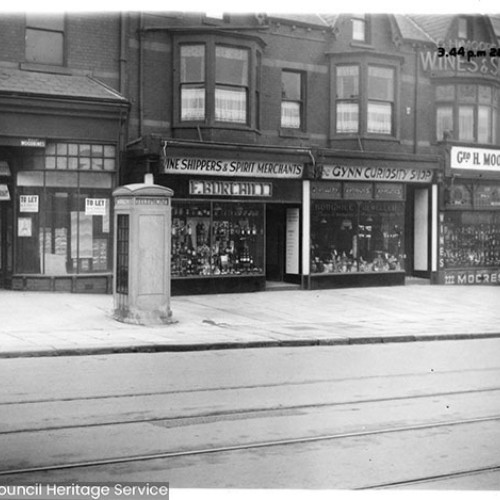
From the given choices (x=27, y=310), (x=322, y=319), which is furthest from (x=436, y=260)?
(x=27, y=310)

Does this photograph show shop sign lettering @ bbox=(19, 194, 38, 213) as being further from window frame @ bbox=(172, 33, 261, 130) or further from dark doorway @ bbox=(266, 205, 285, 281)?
dark doorway @ bbox=(266, 205, 285, 281)

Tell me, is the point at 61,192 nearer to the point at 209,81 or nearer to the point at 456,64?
the point at 209,81

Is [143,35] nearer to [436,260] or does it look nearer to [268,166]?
[268,166]

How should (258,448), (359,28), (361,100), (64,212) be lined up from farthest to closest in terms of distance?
(359,28) < (361,100) < (64,212) < (258,448)

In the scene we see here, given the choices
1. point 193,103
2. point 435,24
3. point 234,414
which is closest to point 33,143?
point 193,103

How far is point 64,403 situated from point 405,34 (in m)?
18.1

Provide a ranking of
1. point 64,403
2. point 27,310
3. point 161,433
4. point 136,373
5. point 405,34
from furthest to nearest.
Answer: point 405,34 < point 27,310 < point 136,373 < point 64,403 < point 161,433

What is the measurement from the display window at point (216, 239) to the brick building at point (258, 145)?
0.04 metres

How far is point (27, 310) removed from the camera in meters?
16.1

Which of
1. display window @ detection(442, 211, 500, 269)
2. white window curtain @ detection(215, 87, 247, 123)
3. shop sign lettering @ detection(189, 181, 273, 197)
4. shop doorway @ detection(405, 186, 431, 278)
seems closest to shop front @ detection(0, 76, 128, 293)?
shop sign lettering @ detection(189, 181, 273, 197)

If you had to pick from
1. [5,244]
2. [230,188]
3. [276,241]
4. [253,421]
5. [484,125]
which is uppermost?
[484,125]

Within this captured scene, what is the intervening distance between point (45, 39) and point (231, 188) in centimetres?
560

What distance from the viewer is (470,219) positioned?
25266 mm

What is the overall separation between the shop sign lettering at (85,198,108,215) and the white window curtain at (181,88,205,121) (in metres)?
2.96
